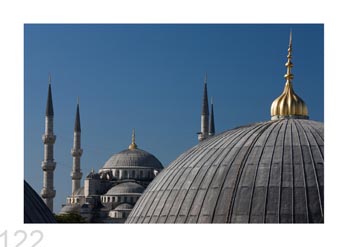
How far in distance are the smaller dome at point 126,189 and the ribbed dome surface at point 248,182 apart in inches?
1358

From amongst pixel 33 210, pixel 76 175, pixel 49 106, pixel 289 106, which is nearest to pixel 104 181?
pixel 76 175

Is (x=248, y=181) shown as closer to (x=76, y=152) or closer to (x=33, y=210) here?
(x=33, y=210)

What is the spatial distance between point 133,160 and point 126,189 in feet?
17.7

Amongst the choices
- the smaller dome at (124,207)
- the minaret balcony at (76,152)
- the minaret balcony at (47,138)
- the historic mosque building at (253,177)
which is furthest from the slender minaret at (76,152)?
the historic mosque building at (253,177)

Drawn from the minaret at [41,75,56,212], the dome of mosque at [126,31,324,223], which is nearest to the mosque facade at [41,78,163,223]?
the minaret at [41,75,56,212]

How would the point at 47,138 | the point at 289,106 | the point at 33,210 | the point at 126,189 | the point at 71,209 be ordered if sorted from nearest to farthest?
1. the point at 33,210
2. the point at 289,106
3. the point at 71,209
4. the point at 47,138
5. the point at 126,189

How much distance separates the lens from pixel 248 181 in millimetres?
11219

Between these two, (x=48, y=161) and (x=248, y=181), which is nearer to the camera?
(x=248, y=181)

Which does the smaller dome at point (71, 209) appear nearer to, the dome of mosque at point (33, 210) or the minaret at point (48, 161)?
the minaret at point (48, 161)

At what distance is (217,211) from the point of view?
1102 centimetres

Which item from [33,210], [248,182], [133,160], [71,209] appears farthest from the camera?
[133,160]

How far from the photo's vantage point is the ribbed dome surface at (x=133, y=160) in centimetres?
5231

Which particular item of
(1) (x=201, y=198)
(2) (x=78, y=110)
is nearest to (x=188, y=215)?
(1) (x=201, y=198)
